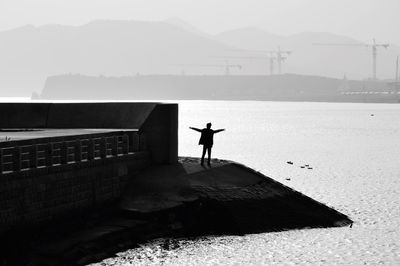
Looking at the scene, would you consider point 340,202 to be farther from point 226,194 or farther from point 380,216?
point 226,194

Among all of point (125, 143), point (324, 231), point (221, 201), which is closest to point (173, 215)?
point (221, 201)

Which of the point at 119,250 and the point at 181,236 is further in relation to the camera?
the point at 181,236

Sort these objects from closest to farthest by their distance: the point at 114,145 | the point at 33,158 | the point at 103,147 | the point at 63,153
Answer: the point at 33,158, the point at 63,153, the point at 103,147, the point at 114,145

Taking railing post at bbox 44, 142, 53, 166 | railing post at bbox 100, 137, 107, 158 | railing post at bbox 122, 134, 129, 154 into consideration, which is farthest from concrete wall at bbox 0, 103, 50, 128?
railing post at bbox 44, 142, 53, 166

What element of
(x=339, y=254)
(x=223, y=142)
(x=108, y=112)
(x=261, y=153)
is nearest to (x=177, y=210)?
(x=339, y=254)

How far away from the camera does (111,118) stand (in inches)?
1469

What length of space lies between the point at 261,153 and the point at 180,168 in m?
55.0

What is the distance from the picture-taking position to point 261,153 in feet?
Answer: 289

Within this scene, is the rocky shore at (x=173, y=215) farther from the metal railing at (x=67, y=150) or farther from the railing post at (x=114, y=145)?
the railing post at (x=114, y=145)

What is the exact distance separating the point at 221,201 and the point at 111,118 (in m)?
9.07

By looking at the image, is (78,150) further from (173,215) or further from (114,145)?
(173,215)

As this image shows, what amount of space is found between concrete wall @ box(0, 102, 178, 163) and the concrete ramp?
4.11 feet

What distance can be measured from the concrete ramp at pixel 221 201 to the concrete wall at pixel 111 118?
125 cm

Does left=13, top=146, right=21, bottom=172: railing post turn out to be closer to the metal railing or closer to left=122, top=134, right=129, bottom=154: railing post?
the metal railing
